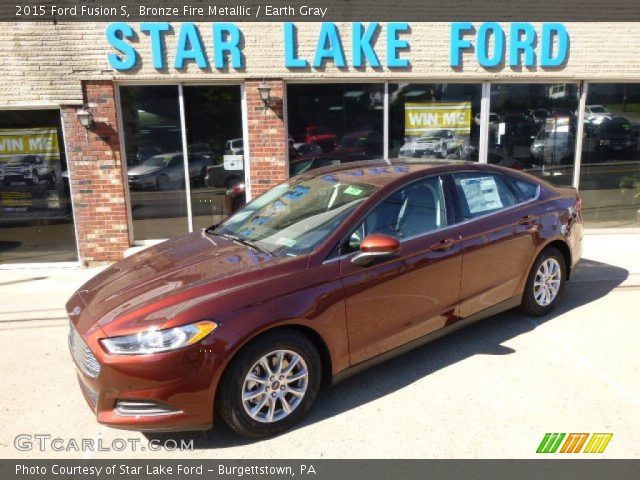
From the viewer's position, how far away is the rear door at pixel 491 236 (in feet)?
13.5

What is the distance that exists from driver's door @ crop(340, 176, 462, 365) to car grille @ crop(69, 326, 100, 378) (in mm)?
1567

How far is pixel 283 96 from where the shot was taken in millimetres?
7543

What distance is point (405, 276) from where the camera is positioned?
12.1ft

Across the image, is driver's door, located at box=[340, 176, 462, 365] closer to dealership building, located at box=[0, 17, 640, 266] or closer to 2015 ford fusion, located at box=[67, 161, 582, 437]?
2015 ford fusion, located at box=[67, 161, 582, 437]

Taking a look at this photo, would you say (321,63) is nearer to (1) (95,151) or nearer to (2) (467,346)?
(1) (95,151)

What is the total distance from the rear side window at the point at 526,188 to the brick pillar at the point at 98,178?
541cm

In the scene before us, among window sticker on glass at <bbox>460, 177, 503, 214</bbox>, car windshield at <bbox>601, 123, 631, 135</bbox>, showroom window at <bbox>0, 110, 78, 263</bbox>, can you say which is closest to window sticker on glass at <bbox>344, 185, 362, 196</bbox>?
window sticker on glass at <bbox>460, 177, 503, 214</bbox>

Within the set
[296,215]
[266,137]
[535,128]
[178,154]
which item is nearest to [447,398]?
[296,215]

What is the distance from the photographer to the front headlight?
2883 millimetres

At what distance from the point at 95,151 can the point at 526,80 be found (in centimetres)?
653

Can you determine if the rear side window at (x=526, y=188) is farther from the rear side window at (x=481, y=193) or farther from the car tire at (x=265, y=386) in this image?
the car tire at (x=265, y=386)

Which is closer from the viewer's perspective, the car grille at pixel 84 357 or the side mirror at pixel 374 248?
the car grille at pixel 84 357

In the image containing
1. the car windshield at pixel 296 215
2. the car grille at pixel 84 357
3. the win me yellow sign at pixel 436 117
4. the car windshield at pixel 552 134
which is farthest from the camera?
the car windshield at pixel 552 134
